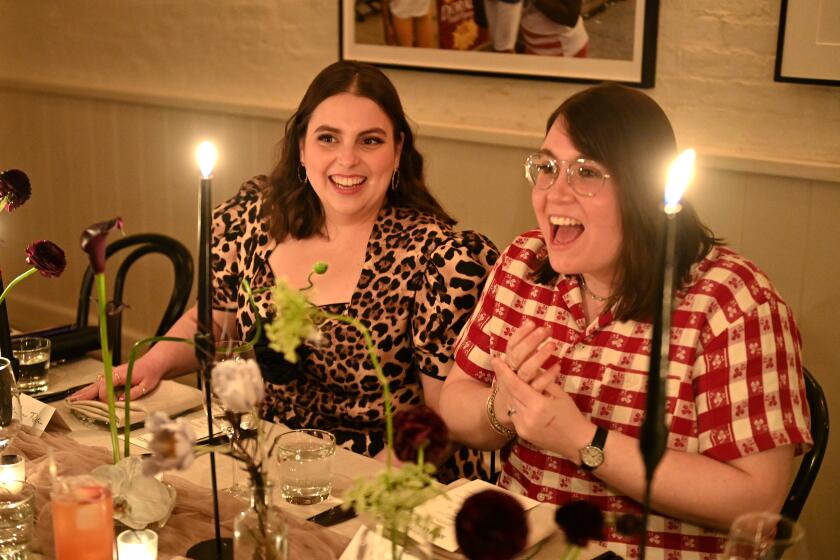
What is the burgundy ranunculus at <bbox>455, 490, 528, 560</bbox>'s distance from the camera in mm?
1009

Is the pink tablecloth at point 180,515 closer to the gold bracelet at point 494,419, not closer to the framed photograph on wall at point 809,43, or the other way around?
the gold bracelet at point 494,419

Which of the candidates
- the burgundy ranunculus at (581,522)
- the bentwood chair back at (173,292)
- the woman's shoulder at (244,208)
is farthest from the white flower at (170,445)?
the bentwood chair back at (173,292)

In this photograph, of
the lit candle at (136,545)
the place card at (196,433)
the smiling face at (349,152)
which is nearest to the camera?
the lit candle at (136,545)

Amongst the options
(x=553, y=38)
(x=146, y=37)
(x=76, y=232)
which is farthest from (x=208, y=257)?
(x=76, y=232)

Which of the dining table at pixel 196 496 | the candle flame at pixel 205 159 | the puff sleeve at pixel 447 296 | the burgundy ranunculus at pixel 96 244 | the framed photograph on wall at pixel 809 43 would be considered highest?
the framed photograph on wall at pixel 809 43

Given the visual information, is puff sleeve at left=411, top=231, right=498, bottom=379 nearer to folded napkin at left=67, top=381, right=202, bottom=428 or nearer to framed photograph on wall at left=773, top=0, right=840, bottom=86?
folded napkin at left=67, top=381, right=202, bottom=428

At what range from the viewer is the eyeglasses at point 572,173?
1912mm

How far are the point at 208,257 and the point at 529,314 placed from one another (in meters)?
0.95

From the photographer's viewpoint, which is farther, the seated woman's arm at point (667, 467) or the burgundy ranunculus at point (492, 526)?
the seated woman's arm at point (667, 467)

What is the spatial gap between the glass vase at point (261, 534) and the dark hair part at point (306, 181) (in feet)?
4.42

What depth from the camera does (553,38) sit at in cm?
333

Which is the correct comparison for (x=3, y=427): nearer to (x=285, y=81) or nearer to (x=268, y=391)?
(x=268, y=391)

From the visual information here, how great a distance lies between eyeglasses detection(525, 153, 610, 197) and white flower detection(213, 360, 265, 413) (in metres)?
0.93

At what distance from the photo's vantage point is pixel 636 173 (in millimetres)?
1883
